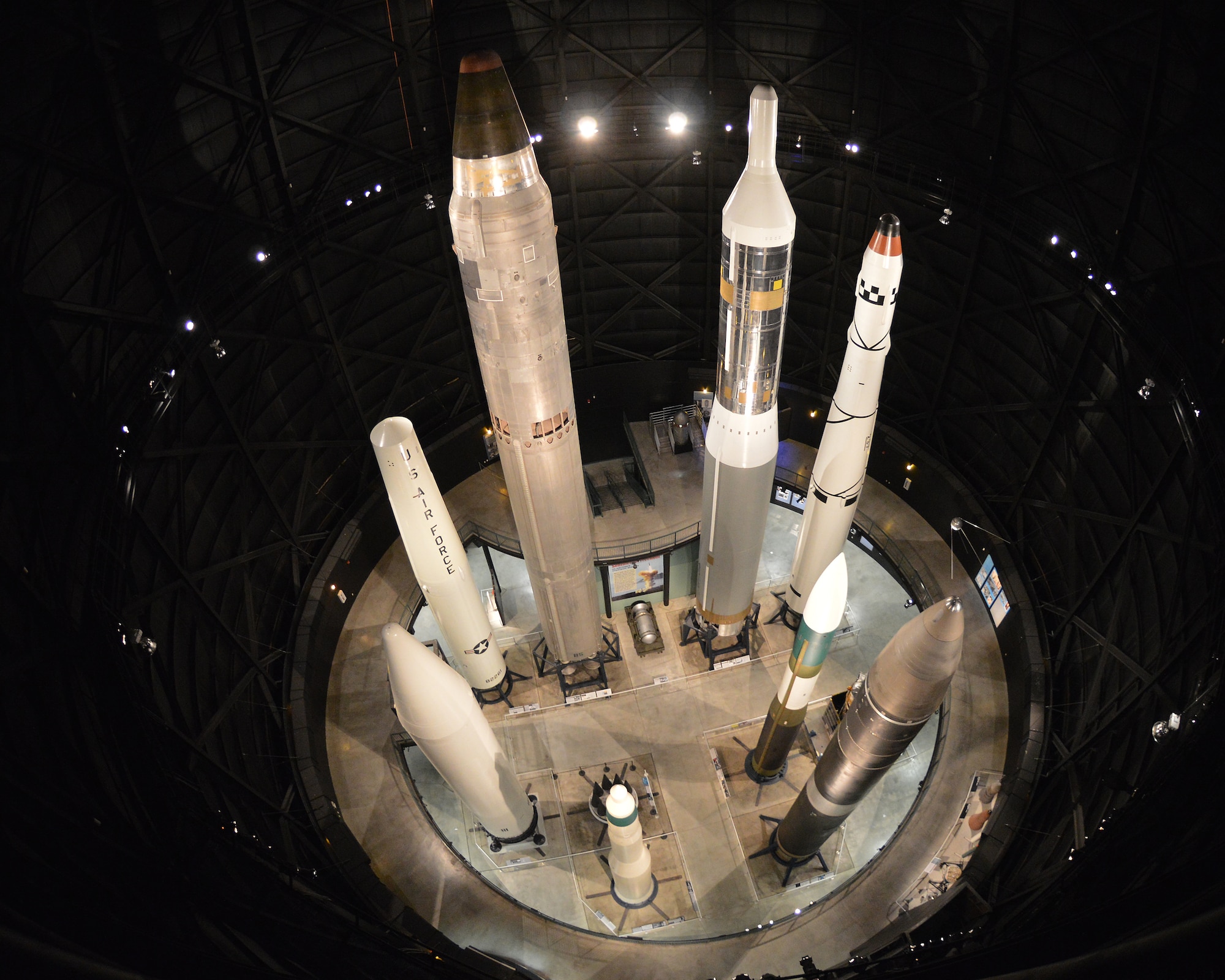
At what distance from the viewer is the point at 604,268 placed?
1030 inches

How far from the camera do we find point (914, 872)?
19.0 metres

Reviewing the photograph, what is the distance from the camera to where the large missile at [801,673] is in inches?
607

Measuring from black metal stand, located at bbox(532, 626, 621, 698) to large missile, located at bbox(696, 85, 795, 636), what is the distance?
3.79 m

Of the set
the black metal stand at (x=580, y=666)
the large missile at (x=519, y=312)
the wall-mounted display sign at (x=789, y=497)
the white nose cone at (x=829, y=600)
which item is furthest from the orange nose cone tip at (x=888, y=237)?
the black metal stand at (x=580, y=666)

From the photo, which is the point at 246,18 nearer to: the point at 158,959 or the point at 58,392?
Answer: the point at 58,392

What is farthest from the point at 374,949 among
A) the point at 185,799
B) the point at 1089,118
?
the point at 1089,118

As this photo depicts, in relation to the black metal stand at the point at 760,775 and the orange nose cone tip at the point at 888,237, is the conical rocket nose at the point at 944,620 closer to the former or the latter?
the orange nose cone tip at the point at 888,237

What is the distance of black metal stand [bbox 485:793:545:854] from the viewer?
2070 cm

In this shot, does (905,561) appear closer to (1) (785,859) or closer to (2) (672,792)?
(1) (785,859)

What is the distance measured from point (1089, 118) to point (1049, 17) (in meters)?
2.15

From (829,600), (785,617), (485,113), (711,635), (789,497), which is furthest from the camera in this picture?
(789,497)

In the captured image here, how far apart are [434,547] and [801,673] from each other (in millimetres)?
8211

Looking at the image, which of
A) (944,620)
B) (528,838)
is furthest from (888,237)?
(528,838)

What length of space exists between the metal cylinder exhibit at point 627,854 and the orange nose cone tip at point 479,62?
13.1 m
